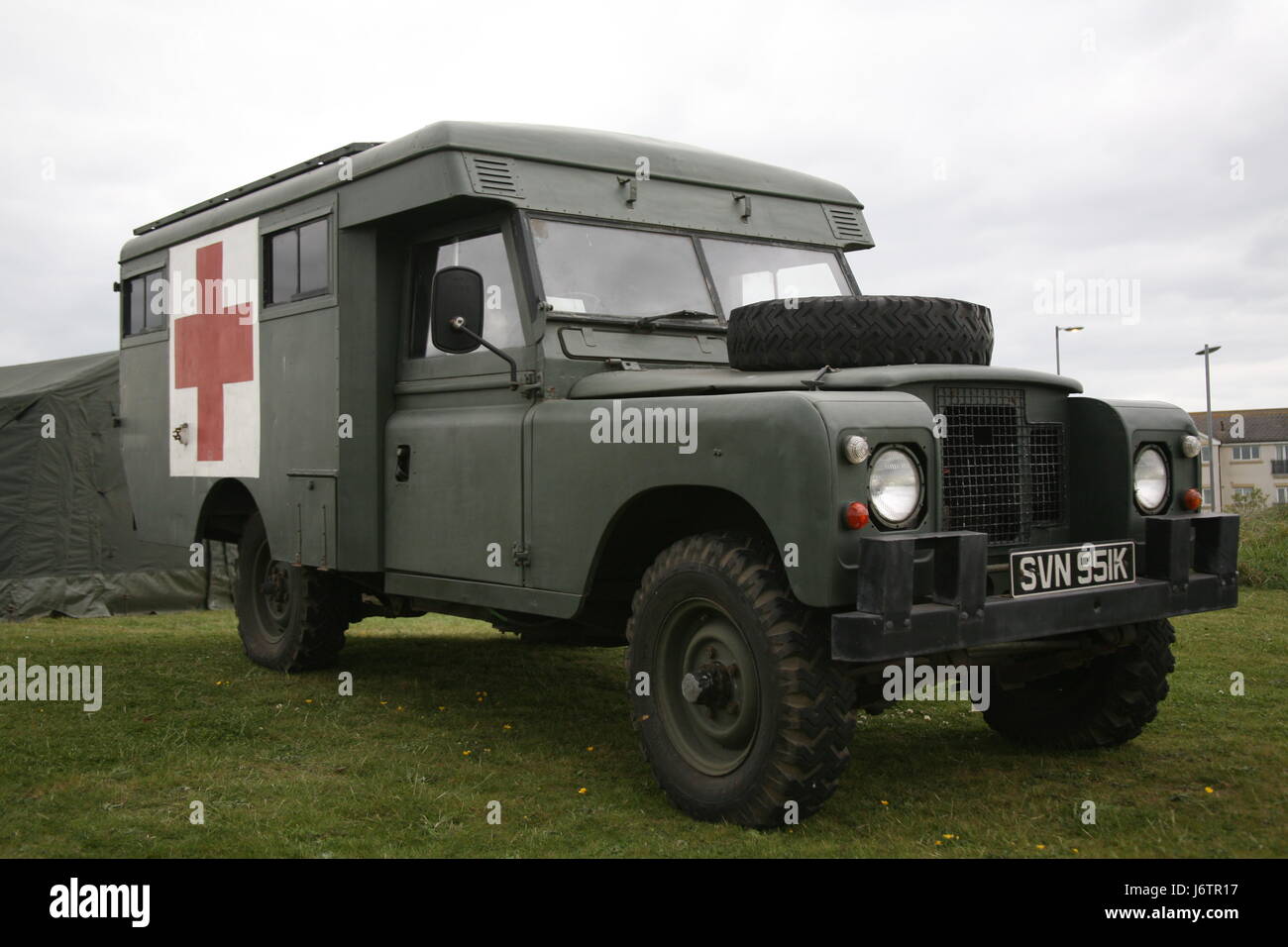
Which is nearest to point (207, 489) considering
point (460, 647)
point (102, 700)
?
point (102, 700)

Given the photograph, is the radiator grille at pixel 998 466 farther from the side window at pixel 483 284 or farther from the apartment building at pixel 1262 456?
the apartment building at pixel 1262 456

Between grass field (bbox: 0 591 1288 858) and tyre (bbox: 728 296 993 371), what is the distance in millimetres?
1776

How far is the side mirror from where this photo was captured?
5.64m

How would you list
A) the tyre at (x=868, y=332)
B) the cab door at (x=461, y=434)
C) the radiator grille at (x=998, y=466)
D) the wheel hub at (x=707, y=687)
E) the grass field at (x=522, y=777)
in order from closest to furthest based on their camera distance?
the grass field at (x=522, y=777), the wheel hub at (x=707, y=687), the radiator grille at (x=998, y=466), the tyre at (x=868, y=332), the cab door at (x=461, y=434)

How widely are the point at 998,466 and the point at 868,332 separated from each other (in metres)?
0.74

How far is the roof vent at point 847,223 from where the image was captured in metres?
6.90

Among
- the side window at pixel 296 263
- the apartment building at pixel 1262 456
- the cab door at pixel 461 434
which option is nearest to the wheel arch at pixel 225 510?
the side window at pixel 296 263

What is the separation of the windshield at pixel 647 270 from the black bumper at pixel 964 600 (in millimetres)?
2168

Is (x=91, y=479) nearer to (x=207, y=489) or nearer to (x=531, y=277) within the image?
(x=207, y=489)

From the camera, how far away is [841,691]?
4.24 metres

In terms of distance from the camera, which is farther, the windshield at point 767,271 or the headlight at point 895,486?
the windshield at point 767,271

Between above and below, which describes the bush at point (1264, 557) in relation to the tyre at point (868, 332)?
below

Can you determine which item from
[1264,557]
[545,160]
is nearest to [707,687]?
[545,160]
